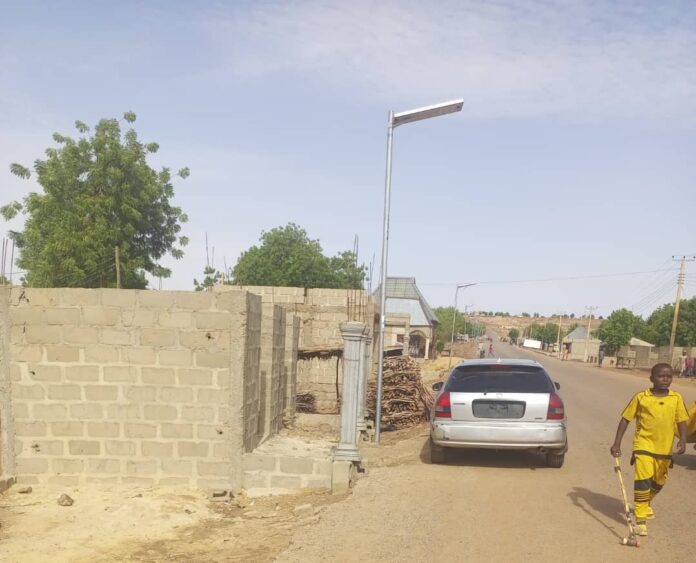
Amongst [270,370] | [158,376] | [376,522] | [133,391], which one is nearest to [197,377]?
[158,376]

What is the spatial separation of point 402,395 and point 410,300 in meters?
43.5

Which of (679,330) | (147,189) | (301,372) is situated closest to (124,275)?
(147,189)

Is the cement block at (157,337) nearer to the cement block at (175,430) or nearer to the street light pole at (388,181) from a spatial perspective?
the cement block at (175,430)

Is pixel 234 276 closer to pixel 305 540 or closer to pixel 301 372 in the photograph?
pixel 301 372

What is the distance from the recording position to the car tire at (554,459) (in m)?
8.55

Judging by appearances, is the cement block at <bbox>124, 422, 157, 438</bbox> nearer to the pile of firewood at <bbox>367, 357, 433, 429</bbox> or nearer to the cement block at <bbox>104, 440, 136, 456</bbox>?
the cement block at <bbox>104, 440, 136, 456</bbox>

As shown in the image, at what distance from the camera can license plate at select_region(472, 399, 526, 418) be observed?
26.8 ft

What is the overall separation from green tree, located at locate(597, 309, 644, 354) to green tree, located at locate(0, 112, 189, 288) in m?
66.3

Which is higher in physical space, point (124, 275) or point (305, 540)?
point (124, 275)

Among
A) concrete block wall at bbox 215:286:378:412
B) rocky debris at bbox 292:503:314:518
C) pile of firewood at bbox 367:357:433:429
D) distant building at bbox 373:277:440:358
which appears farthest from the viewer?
distant building at bbox 373:277:440:358

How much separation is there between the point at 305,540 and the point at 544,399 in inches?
157

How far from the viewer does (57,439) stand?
7.30 m

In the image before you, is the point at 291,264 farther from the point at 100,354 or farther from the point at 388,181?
the point at 100,354

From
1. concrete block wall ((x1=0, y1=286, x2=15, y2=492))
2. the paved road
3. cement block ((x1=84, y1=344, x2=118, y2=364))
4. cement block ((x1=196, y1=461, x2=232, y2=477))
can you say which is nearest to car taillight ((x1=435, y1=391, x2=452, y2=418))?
the paved road
